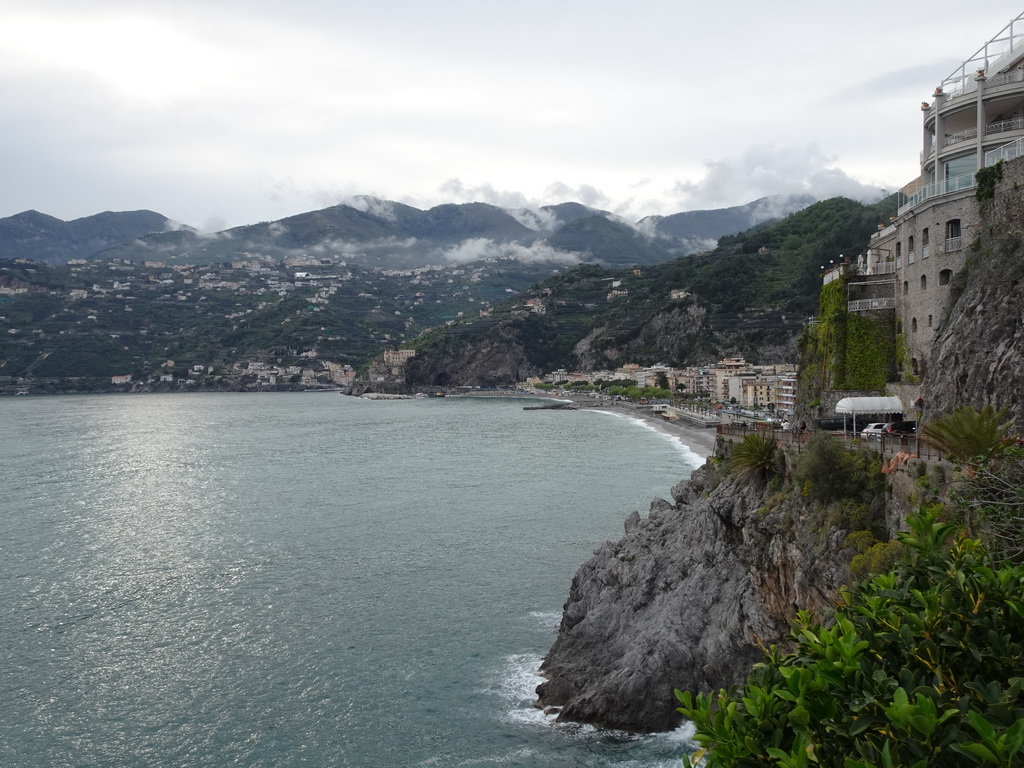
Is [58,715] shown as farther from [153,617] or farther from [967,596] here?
[967,596]

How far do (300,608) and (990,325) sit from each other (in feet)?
74.9

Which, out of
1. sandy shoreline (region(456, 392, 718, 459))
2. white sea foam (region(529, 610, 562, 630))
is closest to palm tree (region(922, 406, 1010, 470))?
white sea foam (region(529, 610, 562, 630))

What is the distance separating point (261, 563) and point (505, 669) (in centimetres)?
1517

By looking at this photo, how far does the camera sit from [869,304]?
28.2 metres

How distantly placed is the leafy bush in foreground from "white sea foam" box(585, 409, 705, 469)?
124 ft

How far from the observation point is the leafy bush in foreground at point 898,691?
4453 millimetres

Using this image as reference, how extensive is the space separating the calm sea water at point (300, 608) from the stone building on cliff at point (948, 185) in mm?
15473

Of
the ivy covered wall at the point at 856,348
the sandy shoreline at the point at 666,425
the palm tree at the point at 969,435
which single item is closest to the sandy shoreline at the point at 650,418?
the sandy shoreline at the point at 666,425

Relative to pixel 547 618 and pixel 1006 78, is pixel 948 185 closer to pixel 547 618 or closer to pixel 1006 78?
pixel 1006 78

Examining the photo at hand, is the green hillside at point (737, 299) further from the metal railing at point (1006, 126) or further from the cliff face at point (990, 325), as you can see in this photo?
the cliff face at point (990, 325)

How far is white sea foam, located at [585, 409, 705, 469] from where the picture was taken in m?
57.8

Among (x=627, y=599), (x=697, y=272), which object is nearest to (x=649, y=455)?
(x=627, y=599)

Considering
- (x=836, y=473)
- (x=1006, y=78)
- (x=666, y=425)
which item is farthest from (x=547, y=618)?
(x=666, y=425)

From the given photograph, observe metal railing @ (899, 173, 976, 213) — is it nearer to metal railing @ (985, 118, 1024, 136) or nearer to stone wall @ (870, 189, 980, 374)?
stone wall @ (870, 189, 980, 374)
